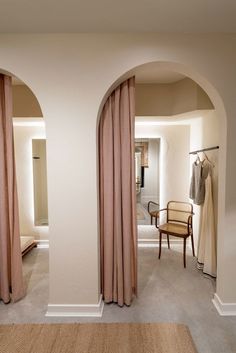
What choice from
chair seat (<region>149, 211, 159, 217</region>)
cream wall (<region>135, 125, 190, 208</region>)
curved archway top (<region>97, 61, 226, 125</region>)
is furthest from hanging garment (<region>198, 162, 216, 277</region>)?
curved archway top (<region>97, 61, 226, 125</region>)

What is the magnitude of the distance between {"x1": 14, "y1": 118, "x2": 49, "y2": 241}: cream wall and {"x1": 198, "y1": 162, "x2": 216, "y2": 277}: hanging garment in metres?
2.64

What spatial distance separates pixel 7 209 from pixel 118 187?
1.20 m

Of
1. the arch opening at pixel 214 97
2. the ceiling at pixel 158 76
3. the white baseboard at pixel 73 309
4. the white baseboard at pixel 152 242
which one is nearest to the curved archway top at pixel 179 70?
the arch opening at pixel 214 97

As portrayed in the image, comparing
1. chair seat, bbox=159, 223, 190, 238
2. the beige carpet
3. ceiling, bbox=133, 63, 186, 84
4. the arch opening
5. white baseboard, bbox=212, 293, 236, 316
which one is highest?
ceiling, bbox=133, 63, 186, 84

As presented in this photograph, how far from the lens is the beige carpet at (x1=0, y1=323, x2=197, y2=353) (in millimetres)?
1765

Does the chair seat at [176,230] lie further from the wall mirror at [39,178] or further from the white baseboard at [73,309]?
the wall mirror at [39,178]

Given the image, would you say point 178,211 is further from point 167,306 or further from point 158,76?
point 158,76

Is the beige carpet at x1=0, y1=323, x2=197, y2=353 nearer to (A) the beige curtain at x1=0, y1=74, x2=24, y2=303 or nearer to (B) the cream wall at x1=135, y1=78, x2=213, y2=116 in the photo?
(A) the beige curtain at x1=0, y1=74, x2=24, y2=303

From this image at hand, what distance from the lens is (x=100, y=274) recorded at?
7.55 feet

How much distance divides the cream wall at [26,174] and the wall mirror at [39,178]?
54mm

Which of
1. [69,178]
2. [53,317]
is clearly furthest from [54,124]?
[53,317]

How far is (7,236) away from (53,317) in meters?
0.92

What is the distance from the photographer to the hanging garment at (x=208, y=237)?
285 centimetres

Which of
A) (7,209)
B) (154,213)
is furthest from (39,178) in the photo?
(154,213)
